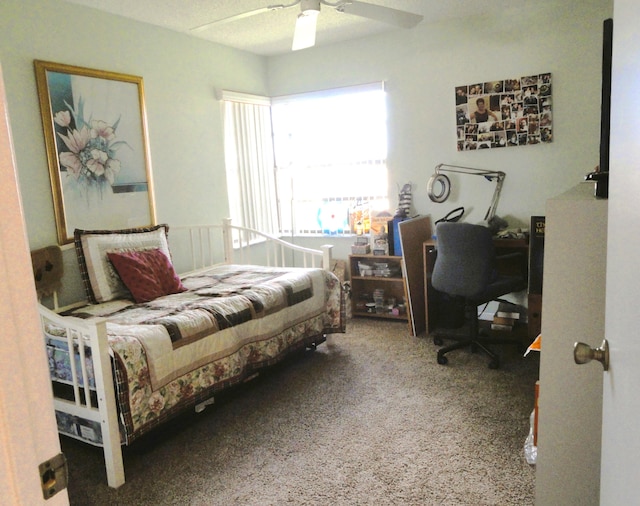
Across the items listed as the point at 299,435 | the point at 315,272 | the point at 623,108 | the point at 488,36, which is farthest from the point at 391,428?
the point at 488,36

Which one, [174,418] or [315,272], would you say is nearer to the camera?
[174,418]

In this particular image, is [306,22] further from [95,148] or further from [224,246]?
[224,246]

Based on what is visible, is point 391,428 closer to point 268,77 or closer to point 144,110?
point 144,110

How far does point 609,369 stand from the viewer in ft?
2.90

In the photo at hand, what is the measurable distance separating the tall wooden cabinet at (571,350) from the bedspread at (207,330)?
5.26 ft

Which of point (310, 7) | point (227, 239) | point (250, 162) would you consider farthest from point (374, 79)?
point (227, 239)

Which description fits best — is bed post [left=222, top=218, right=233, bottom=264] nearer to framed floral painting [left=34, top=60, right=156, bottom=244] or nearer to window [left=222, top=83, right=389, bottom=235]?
window [left=222, top=83, right=389, bottom=235]

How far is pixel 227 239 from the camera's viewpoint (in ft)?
13.6

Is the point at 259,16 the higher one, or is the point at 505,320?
the point at 259,16

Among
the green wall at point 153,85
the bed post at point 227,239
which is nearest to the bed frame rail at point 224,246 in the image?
the bed post at point 227,239

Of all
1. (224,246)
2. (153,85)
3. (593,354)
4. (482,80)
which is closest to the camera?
(593,354)

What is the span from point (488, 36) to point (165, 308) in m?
3.11

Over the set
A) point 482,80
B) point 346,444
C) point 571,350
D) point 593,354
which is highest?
point 482,80

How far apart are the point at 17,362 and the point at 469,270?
277cm
